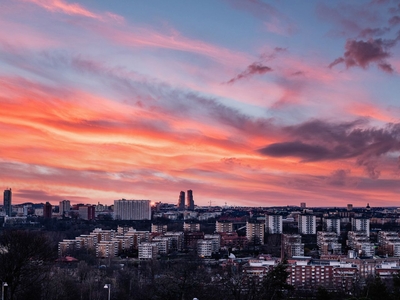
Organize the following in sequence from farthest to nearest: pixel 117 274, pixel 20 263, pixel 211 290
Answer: pixel 117 274
pixel 211 290
pixel 20 263

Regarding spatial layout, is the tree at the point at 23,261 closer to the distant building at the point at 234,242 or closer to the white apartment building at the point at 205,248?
the white apartment building at the point at 205,248

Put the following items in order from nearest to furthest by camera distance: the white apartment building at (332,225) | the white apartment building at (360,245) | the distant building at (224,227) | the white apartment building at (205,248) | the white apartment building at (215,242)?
the white apartment building at (360,245) → the white apartment building at (205,248) → the white apartment building at (215,242) → the white apartment building at (332,225) → the distant building at (224,227)


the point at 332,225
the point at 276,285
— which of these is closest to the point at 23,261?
the point at 276,285

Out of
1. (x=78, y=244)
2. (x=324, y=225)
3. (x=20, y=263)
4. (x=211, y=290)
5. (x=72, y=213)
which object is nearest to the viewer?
(x=20, y=263)

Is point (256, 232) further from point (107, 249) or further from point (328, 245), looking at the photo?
point (107, 249)

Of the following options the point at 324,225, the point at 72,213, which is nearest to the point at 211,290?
the point at 324,225

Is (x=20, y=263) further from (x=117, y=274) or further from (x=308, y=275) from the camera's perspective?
(x=308, y=275)

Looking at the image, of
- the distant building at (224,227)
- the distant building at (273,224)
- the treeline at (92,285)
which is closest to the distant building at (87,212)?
the distant building at (224,227)

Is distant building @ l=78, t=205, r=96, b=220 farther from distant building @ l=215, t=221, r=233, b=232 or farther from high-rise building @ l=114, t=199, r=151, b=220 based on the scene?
distant building @ l=215, t=221, r=233, b=232

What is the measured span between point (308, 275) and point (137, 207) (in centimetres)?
4883

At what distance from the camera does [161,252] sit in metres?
35.7

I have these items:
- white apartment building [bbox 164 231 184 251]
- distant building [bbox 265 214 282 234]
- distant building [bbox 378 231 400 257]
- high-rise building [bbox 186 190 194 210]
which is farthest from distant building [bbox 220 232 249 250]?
high-rise building [bbox 186 190 194 210]

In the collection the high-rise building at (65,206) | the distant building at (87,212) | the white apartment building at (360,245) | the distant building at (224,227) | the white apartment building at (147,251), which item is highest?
the high-rise building at (65,206)

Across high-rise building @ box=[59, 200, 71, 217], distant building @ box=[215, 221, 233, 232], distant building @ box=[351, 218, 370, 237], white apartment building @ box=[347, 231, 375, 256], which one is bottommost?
white apartment building @ box=[347, 231, 375, 256]
